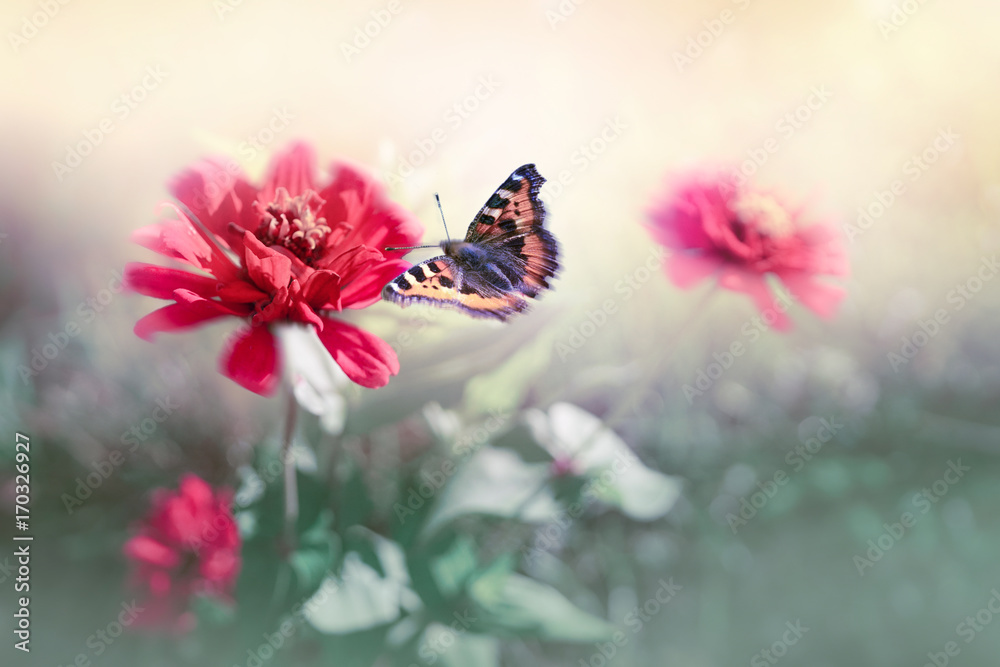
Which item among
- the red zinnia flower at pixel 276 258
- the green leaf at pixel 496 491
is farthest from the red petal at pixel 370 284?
the green leaf at pixel 496 491

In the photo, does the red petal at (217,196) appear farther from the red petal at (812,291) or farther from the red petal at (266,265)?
the red petal at (812,291)

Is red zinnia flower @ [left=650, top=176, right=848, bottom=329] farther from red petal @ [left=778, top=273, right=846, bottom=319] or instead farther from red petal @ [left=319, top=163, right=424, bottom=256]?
red petal @ [left=319, top=163, right=424, bottom=256]

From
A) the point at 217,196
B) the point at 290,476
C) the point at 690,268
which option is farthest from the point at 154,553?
the point at 690,268

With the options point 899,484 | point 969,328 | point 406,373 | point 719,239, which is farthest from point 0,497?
point 969,328

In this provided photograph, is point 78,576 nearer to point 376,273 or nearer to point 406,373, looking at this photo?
point 406,373

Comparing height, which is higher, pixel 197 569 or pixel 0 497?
pixel 197 569

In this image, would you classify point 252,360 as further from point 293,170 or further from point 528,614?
point 528,614
